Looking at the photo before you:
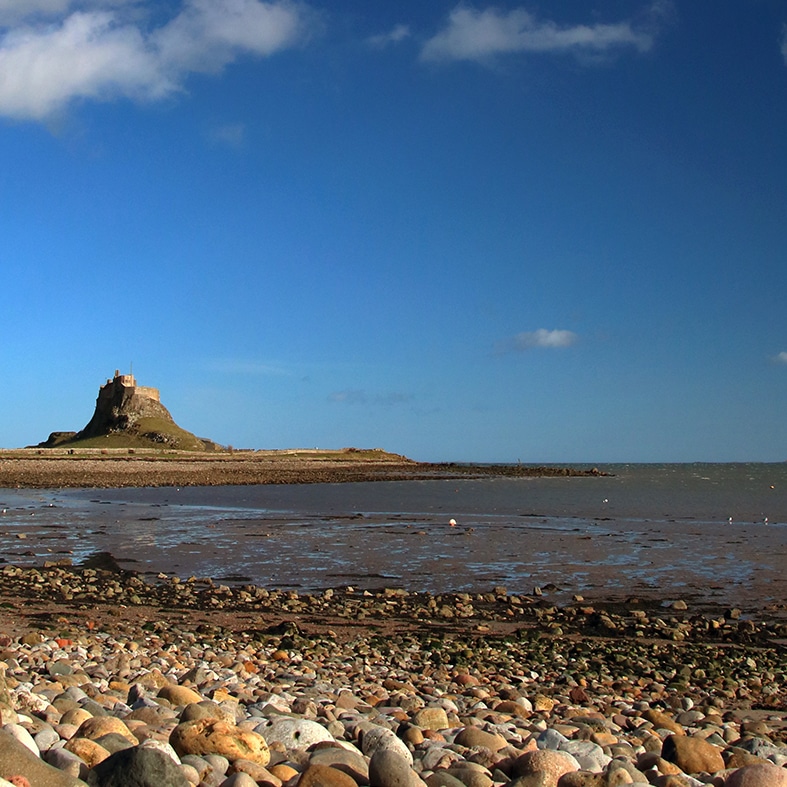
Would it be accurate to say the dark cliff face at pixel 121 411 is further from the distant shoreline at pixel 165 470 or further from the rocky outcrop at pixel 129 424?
the distant shoreline at pixel 165 470

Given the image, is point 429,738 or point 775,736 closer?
point 429,738

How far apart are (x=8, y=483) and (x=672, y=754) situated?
202 feet

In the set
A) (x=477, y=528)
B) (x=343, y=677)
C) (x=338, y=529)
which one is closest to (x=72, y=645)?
(x=343, y=677)

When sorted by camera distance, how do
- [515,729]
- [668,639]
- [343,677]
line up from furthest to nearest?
1. [668,639]
2. [343,677]
3. [515,729]

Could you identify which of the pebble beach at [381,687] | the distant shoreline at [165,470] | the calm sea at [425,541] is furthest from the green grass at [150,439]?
the pebble beach at [381,687]

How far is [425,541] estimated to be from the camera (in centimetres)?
2667

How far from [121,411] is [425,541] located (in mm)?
120192

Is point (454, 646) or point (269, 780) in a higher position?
point (269, 780)

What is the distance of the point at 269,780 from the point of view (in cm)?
509

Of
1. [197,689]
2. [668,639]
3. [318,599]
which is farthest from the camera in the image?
[318,599]

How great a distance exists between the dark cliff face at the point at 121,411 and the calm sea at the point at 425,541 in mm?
91281

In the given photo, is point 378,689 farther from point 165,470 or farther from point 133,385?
point 133,385

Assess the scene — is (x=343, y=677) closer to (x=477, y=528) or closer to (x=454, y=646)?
(x=454, y=646)

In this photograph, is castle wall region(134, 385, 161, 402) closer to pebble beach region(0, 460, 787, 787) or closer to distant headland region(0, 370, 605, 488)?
distant headland region(0, 370, 605, 488)
